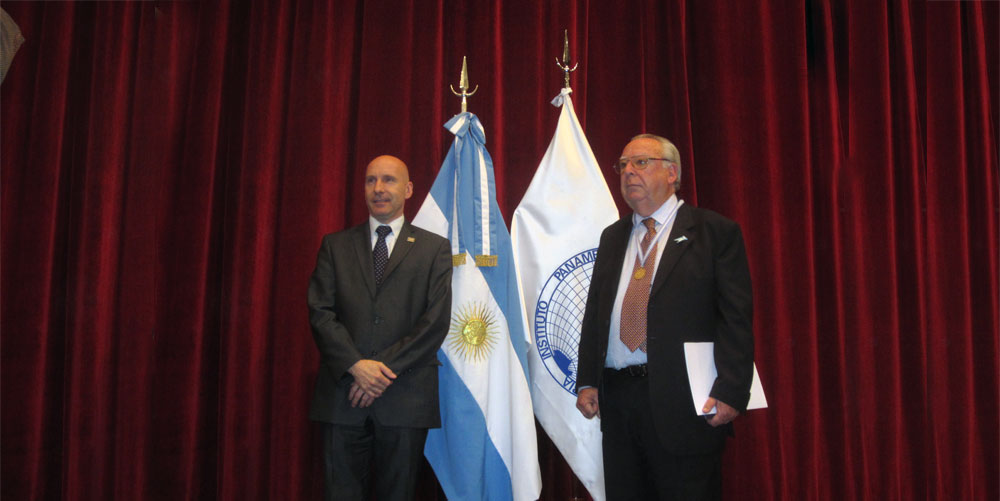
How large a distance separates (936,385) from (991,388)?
0.28m

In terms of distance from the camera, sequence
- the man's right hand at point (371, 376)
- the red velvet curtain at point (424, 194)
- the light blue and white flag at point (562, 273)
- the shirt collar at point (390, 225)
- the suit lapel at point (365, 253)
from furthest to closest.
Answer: the red velvet curtain at point (424, 194), the light blue and white flag at point (562, 273), the shirt collar at point (390, 225), the suit lapel at point (365, 253), the man's right hand at point (371, 376)

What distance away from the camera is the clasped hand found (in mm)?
2078

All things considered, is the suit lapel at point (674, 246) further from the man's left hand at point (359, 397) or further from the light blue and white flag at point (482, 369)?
the man's left hand at point (359, 397)

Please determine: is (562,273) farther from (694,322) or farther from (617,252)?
(694,322)

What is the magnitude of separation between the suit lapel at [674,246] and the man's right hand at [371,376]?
90 cm

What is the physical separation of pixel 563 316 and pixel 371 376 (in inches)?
35.1

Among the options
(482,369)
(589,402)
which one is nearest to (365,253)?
(482,369)

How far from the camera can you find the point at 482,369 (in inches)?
99.7

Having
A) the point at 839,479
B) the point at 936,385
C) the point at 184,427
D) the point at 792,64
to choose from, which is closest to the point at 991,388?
the point at 936,385

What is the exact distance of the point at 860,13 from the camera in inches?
129

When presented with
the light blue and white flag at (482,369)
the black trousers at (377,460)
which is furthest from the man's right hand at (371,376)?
the light blue and white flag at (482,369)

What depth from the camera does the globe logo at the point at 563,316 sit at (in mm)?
2619

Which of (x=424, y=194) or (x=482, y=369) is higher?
(x=424, y=194)

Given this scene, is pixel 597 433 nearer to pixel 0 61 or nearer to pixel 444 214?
pixel 444 214
